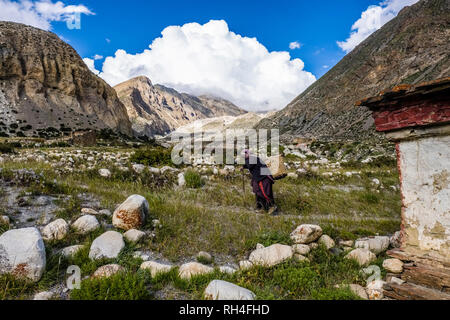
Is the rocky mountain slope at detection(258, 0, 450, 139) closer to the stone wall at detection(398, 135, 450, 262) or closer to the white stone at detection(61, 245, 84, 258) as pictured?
the stone wall at detection(398, 135, 450, 262)

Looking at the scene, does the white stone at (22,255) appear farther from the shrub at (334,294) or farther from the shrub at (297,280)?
the shrub at (334,294)

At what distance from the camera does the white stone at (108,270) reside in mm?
2702

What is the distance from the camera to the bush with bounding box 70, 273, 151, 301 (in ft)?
7.75

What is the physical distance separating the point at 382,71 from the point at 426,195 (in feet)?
182

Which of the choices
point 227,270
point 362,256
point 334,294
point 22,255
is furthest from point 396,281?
point 22,255

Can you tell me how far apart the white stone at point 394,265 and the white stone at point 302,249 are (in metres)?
1.05

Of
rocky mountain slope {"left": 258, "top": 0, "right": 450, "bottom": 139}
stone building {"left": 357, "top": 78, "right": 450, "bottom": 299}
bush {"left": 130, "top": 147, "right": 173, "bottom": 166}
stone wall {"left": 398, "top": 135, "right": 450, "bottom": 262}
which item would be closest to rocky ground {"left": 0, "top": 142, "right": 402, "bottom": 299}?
stone building {"left": 357, "top": 78, "right": 450, "bottom": 299}

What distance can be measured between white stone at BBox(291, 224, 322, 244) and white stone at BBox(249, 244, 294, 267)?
552 millimetres

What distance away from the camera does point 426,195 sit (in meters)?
3.02

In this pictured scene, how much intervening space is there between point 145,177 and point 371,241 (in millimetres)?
6722

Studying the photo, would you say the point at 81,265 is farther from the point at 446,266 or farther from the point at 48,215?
the point at 446,266

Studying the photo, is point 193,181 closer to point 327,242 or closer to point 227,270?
point 327,242

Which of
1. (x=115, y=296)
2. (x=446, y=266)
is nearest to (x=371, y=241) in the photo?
(x=446, y=266)

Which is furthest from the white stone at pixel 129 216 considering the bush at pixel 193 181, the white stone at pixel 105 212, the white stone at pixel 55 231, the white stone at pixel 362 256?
the bush at pixel 193 181
